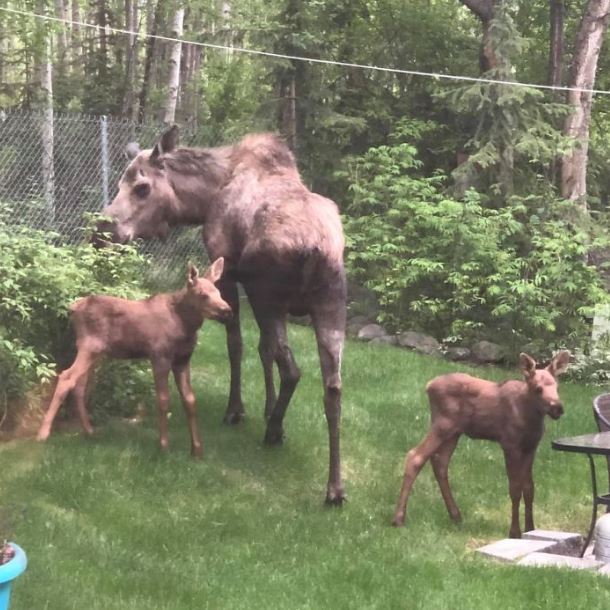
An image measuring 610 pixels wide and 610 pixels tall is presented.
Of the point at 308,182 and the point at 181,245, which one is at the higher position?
the point at 308,182

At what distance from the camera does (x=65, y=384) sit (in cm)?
616

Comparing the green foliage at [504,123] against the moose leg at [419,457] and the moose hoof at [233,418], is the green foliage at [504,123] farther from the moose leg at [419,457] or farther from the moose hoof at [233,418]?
the moose leg at [419,457]

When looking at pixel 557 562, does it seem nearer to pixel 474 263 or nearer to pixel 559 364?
pixel 559 364

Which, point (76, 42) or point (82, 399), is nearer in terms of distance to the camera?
point (82, 399)

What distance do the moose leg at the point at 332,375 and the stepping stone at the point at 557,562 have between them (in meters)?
1.44

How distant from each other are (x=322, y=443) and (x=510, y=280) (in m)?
5.57

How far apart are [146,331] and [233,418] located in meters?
1.59

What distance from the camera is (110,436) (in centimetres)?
664

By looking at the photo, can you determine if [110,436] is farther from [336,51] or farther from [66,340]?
[336,51]

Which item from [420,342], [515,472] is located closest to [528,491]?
[515,472]

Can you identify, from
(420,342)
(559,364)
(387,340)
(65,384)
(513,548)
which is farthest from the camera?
(387,340)

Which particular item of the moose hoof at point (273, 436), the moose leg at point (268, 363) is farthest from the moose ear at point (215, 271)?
the moose hoof at point (273, 436)

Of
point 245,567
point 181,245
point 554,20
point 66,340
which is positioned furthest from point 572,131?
point 245,567

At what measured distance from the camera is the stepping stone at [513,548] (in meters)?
5.22
